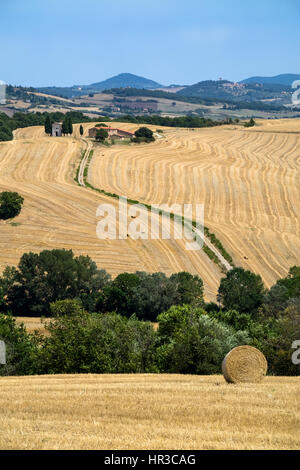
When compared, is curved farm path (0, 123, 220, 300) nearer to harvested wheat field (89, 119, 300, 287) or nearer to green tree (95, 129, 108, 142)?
harvested wheat field (89, 119, 300, 287)

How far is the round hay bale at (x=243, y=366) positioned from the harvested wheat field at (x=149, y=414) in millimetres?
533

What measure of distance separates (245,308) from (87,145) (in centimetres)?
8548

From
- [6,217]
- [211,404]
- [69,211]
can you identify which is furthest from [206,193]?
[211,404]

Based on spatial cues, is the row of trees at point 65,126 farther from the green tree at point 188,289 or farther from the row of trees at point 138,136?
the green tree at point 188,289

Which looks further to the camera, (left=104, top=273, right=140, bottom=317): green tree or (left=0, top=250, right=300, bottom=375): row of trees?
(left=104, top=273, right=140, bottom=317): green tree

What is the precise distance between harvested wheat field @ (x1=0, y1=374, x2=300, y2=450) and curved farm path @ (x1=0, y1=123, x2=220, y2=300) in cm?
3557

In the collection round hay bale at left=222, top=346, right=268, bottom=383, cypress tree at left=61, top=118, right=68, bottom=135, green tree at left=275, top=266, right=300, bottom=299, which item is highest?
cypress tree at left=61, top=118, right=68, bottom=135

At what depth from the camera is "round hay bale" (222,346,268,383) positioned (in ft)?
84.5

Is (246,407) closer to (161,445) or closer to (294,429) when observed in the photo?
(294,429)

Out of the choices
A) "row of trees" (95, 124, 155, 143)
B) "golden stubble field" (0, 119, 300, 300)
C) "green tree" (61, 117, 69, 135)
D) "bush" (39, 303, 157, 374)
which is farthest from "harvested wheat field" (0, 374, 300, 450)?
"green tree" (61, 117, 69, 135)

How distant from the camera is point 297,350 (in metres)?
31.2

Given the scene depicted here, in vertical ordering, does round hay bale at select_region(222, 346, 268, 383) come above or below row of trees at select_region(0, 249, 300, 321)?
above

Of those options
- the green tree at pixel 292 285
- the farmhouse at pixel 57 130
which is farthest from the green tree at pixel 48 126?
the green tree at pixel 292 285

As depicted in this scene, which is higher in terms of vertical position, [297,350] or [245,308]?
[297,350]
